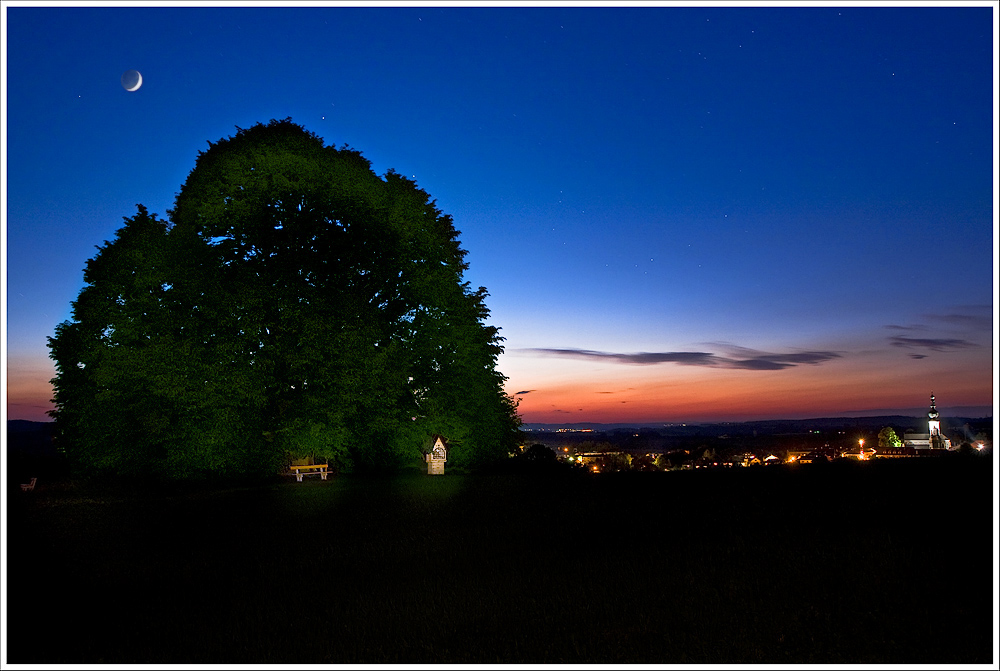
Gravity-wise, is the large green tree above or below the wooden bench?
above

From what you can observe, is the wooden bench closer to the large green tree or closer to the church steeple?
the large green tree

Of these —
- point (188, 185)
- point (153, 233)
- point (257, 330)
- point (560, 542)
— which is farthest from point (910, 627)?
point (153, 233)

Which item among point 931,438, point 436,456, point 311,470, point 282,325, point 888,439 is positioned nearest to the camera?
point 931,438

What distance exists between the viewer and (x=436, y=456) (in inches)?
1044

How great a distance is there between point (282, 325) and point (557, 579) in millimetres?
15892

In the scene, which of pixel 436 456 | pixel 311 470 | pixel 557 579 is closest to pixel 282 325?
pixel 311 470

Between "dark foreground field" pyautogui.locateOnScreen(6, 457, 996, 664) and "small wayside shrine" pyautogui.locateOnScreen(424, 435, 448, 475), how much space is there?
10.6m

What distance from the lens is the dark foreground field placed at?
23.2ft

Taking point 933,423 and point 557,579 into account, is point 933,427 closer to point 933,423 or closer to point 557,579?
point 933,423

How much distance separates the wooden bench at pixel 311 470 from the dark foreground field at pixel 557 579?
10.3 meters

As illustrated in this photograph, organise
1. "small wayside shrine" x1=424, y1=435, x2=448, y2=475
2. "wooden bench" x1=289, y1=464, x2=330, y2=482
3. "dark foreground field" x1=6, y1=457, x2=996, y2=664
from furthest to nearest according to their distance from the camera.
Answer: "small wayside shrine" x1=424, y1=435, x2=448, y2=475
"wooden bench" x1=289, y1=464, x2=330, y2=482
"dark foreground field" x1=6, y1=457, x2=996, y2=664

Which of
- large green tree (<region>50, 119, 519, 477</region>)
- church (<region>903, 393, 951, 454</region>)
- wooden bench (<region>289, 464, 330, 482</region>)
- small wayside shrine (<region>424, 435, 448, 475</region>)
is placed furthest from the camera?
small wayside shrine (<region>424, 435, 448, 475</region>)

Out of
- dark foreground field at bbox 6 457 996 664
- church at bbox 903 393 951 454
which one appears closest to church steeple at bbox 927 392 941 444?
church at bbox 903 393 951 454

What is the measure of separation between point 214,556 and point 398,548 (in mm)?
2723
